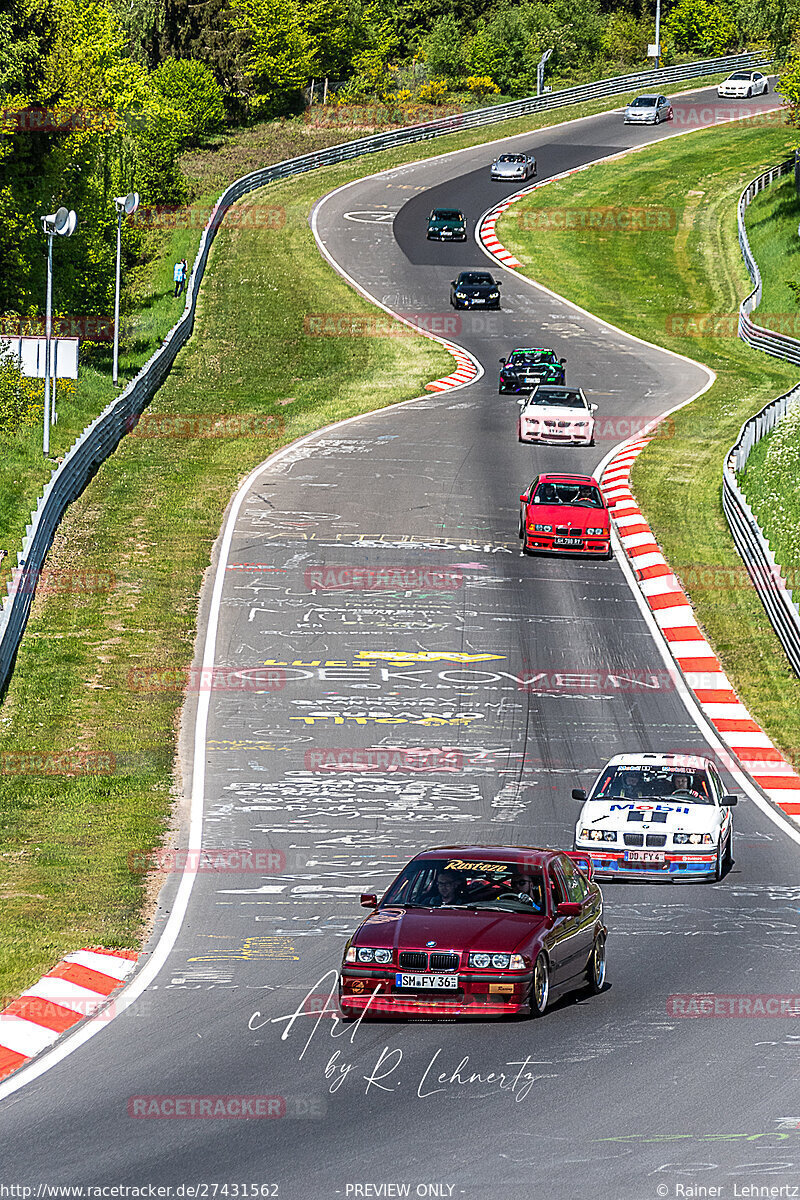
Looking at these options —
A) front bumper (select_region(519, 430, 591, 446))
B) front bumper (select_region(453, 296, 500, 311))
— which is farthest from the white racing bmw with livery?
front bumper (select_region(453, 296, 500, 311))

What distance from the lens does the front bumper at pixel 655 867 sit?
741 inches

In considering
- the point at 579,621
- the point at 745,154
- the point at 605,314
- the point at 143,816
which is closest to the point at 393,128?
the point at 745,154

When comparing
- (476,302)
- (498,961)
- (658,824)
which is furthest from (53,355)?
(498,961)

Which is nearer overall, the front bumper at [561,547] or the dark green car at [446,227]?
the front bumper at [561,547]

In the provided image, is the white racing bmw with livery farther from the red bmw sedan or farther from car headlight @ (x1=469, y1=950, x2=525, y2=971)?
the red bmw sedan

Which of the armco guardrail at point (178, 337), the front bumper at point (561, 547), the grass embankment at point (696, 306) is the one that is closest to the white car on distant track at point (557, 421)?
the grass embankment at point (696, 306)

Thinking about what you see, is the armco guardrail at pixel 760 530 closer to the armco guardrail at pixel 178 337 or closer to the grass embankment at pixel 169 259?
the armco guardrail at pixel 178 337

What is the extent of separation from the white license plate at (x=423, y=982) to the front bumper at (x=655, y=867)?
20.7 ft

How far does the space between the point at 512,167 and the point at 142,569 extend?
55.9 meters

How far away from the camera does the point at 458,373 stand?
179ft

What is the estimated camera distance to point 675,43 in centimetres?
12294

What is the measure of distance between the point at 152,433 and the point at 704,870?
98.7 feet

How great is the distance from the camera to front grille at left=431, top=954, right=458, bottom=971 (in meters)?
13.0

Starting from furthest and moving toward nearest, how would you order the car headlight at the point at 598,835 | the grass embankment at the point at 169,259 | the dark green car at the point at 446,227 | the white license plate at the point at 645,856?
the dark green car at the point at 446,227 → the grass embankment at the point at 169,259 → the car headlight at the point at 598,835 → the white license plate at the point at 645,856
